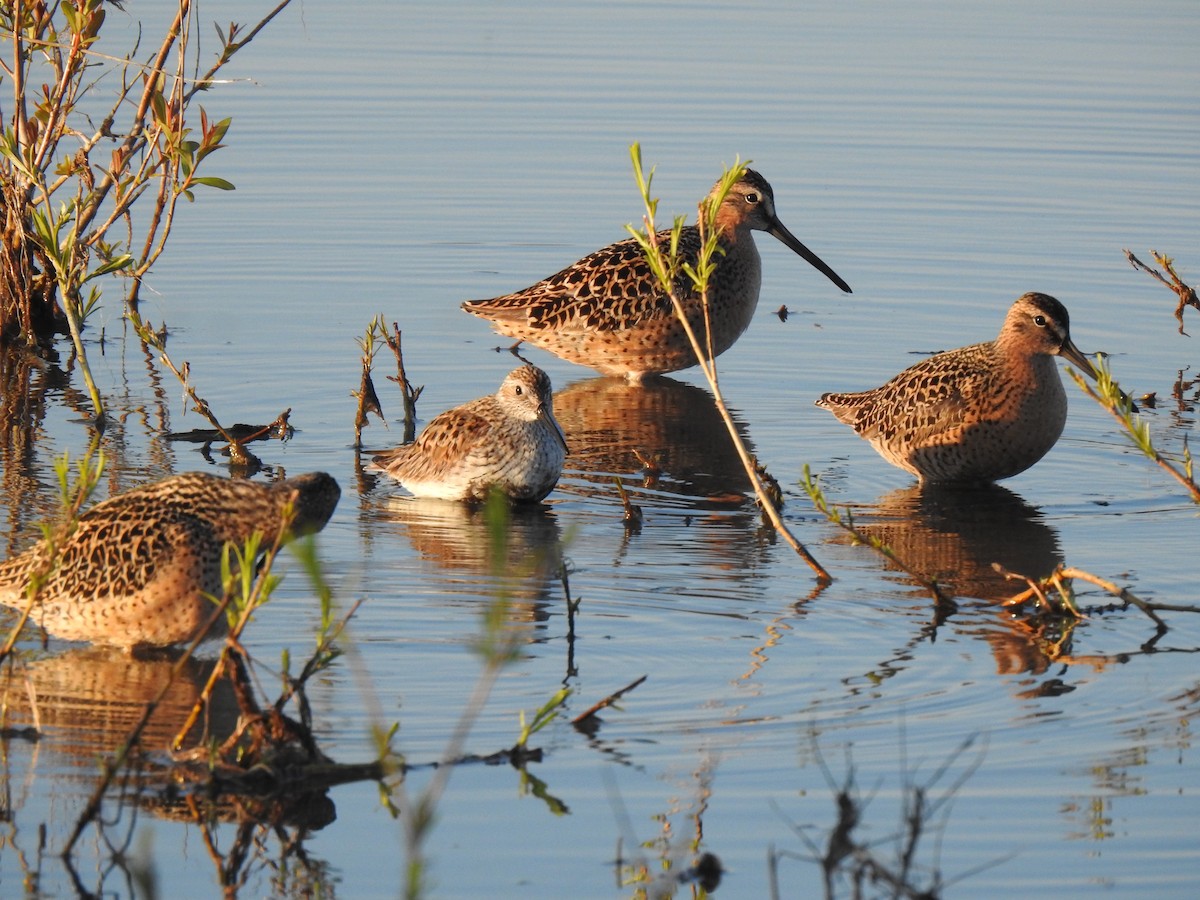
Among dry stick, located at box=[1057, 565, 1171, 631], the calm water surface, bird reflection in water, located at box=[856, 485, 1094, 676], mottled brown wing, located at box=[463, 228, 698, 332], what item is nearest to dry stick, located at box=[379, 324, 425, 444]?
the calm water surface

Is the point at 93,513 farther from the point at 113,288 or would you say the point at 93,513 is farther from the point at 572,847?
the point at 113,288

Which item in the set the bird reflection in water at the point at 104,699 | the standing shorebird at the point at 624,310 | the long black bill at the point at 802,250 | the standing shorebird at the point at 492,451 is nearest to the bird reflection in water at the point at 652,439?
the standing shorebird at the point at 624,310

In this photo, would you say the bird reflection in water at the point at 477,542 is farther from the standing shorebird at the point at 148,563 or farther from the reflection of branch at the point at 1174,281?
the reflection of branch at the point at 1174,281

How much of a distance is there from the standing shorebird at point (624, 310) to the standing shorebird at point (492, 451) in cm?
237

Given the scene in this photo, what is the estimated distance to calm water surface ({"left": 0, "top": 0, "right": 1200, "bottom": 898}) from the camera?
5.59 meters

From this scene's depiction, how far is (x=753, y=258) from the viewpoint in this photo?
12273mm

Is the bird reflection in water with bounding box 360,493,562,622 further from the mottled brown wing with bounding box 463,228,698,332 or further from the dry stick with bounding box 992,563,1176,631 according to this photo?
the mottled brown wing with bounding box 463,228,698,332

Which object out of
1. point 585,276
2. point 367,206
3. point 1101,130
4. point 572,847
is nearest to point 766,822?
point 572,847

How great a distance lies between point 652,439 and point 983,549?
247 cm

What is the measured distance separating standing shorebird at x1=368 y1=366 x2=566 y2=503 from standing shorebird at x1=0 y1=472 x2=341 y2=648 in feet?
6.79

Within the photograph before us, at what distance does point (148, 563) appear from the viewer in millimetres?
6641

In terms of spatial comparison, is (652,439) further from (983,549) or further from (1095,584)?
(1095,584)

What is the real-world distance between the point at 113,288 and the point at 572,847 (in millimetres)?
8346

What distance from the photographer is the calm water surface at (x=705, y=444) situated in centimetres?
559
